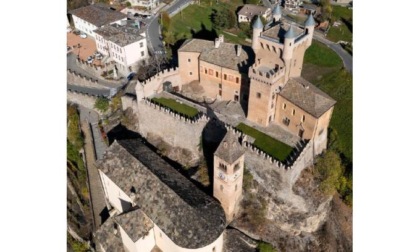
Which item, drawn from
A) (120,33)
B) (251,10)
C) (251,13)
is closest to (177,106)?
(120,33)

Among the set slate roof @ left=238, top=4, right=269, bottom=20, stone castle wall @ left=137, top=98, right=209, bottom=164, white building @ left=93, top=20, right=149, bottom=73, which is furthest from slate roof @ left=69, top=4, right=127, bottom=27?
stone castle wall @ left=137, top=98, right=209, bottom=164

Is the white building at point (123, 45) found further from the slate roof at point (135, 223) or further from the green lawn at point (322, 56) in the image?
the slate roof at point (135, 223)

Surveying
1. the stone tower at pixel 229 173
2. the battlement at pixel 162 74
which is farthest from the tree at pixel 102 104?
the stone tower at pixel 229 173

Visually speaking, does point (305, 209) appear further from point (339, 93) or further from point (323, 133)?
point (339, 93)

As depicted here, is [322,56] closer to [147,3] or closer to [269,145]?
[269,145]

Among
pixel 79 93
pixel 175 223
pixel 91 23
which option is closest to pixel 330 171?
pixel 175 223
